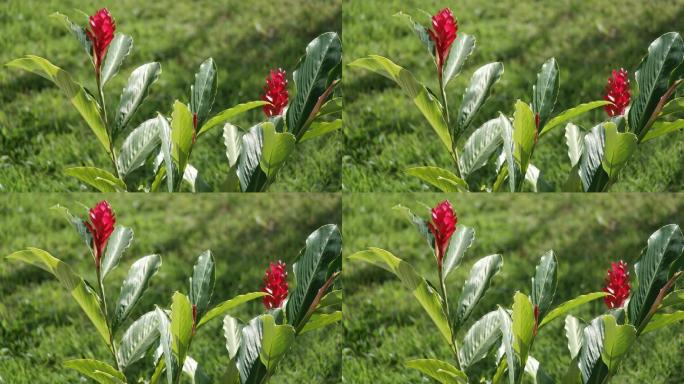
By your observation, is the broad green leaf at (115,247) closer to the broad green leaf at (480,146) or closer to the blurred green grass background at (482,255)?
the blurred green grass background at (482,255)

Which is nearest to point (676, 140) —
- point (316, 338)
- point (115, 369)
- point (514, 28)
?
point (514, 28)

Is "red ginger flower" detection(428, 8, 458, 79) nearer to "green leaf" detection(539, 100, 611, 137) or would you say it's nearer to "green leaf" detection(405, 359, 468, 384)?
"green leaf" detection(539, 100, 611, 137)

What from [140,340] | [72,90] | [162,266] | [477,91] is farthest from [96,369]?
[477,91]

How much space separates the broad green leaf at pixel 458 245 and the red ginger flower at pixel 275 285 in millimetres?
571

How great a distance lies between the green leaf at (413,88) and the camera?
11.4 feet

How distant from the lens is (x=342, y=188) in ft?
11.5

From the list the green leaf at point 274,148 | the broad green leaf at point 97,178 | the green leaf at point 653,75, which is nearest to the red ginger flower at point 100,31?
the broad green leaf at point 97,178

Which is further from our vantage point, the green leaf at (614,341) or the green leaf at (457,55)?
the green leaf at (457,55)

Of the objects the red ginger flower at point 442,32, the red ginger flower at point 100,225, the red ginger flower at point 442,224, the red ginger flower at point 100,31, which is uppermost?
the red ginger flower at point 100,31

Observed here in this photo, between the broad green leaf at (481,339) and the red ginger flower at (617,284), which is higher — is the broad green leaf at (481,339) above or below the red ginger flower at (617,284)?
below

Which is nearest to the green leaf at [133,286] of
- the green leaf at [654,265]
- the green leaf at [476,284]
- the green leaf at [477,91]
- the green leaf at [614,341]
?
the green leaf at [476,284]

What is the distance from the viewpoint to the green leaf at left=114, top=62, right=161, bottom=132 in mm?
3518

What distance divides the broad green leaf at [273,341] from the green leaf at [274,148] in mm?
561

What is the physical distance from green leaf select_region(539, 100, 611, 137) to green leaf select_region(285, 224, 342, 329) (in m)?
0.88
